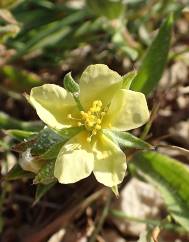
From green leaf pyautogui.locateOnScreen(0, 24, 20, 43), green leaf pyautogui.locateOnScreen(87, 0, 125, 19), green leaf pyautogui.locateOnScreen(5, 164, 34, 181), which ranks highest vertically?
green leaf pyautogui.locateOnScreen(0, 24, 20, 43)

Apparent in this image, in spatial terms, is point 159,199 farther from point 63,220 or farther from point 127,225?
point 63,220

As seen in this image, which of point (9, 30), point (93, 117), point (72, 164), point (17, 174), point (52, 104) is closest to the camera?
point (72, 164)

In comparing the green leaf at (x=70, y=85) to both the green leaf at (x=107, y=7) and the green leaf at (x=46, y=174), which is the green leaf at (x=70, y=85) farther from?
the green leaf at (x=107, y=7)

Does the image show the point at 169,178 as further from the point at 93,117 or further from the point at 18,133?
the point at 18,133

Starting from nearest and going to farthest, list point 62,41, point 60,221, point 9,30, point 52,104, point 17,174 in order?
point 52,104 → point 17,174 → point 60,221 → point 9,30 → point 62,41

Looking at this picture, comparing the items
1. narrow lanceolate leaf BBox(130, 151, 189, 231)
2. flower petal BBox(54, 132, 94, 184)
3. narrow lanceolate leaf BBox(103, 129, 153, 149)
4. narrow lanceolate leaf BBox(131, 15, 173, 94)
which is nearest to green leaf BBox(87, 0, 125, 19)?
narrow lanceolate leaf BBox(131, 15, 173, 94)

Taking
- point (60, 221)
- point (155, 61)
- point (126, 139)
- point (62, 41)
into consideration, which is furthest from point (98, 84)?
point (62, 41)

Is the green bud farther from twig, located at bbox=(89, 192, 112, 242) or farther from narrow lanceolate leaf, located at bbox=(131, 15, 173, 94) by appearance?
twig, located at bbox=(89, 192, 112, 242)

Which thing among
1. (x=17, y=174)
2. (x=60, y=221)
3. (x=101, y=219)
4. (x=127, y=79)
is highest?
(x=127, y=79)
